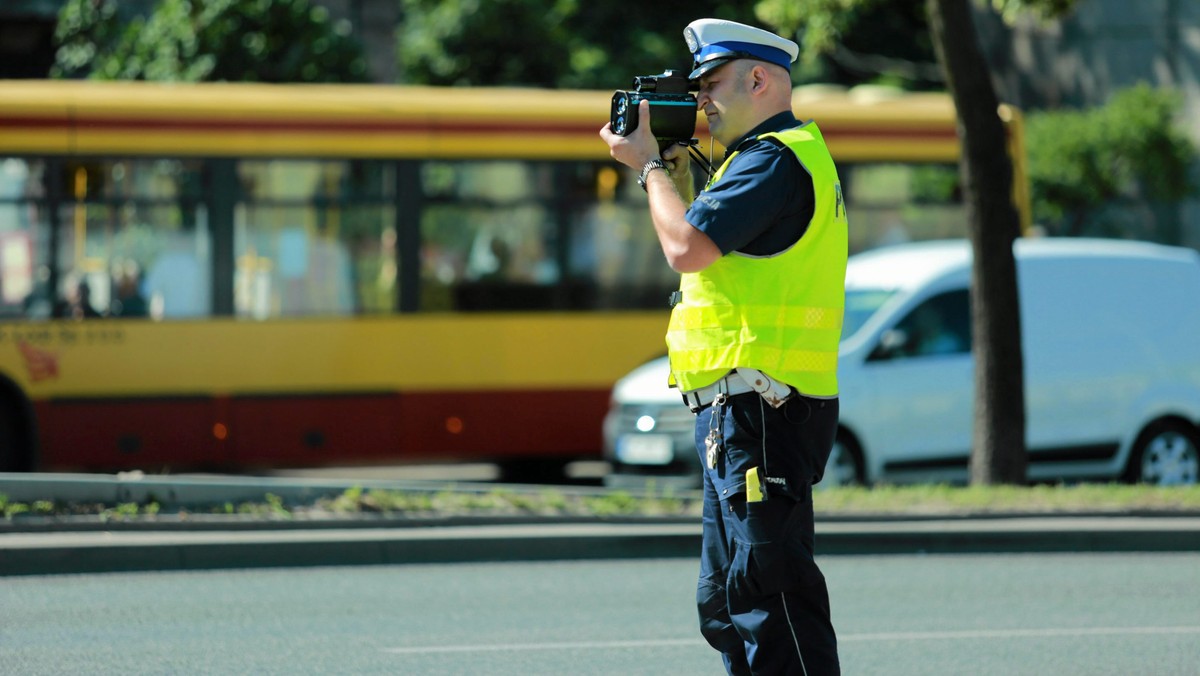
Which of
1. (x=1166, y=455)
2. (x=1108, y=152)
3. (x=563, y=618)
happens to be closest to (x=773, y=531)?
(x=563, y=618)

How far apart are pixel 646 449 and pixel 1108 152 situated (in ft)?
60.1

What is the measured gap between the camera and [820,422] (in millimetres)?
4215

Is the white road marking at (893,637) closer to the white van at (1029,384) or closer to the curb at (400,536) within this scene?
the curb at (400,536)

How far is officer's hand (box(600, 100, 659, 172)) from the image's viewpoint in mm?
4293

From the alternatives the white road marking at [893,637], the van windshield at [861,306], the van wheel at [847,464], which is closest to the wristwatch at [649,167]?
the white road marking at [893,637]

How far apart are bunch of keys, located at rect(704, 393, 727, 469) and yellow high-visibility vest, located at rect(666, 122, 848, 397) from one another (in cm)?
5

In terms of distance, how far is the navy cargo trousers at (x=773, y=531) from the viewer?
4.05 meters

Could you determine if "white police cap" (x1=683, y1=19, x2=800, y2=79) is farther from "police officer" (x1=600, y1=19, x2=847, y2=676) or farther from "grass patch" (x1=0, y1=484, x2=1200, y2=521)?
"grass patch" (x1=0, y1=484, x2=1200, y2=521)

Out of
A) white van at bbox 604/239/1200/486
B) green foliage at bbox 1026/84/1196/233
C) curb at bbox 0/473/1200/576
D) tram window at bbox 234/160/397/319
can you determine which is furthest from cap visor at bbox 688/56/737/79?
green foliage at bbox 1026/84/1196/233

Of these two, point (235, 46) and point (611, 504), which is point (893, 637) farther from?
point (235, 46)

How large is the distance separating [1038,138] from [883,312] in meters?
17.5

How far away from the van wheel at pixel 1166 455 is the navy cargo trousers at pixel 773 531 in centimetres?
829

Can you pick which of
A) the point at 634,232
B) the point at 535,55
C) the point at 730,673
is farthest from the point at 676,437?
the point at 535,55

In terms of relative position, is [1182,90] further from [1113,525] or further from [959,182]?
[1113,525]
